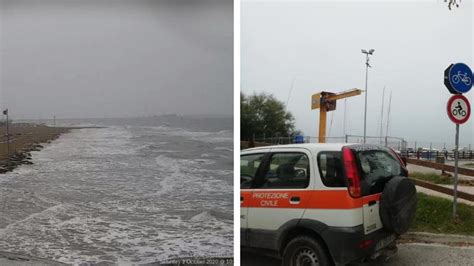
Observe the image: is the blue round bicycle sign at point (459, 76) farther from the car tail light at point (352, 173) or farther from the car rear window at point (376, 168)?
the car tail light at point (352, 173)

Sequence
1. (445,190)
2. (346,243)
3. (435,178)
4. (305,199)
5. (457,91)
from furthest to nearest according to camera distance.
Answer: (445,190)
(435,178)
(457,91)
(305,199)
(346,243)

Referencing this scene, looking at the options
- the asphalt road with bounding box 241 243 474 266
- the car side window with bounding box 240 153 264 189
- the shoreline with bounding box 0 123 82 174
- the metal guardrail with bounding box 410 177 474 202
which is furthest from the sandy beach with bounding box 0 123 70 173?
the metal guardrail with bounding box 410 177 474 202

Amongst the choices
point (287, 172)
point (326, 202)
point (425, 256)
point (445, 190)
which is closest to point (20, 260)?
point (287, 172)

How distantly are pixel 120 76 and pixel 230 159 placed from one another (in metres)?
1.22

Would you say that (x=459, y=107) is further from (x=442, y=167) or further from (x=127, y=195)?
(x=127, y=195)

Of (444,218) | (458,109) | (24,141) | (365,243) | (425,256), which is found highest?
(458,109)

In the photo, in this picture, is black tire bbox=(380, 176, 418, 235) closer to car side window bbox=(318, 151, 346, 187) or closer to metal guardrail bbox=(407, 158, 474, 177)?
car side window bbox=(318, 151, 346, 187)

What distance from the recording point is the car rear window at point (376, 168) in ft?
8.62

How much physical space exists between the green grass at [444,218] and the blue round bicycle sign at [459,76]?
0.98 meters

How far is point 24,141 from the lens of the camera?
379 cm

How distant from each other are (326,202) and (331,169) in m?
0.21

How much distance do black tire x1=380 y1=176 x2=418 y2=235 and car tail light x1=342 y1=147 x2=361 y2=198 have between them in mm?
240

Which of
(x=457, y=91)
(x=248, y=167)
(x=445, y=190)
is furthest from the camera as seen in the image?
(x=445, y=190)

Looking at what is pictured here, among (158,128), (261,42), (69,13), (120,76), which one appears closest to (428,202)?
(261,42)
